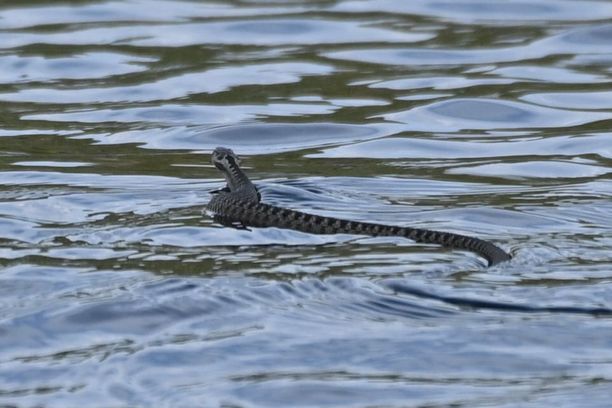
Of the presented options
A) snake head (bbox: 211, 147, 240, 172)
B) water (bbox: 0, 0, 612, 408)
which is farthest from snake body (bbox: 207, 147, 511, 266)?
water (bbox: 0, 0, 612, 408)

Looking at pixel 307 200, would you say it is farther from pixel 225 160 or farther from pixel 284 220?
pixel 284 220

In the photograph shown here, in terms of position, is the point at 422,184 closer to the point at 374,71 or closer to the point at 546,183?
the point at 546,183

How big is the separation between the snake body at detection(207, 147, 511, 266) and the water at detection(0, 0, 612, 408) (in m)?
0.17

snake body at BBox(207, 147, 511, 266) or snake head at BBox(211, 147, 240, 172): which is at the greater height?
snake head at BBox(211, 147, 240, 172)

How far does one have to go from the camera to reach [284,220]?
11969 mm

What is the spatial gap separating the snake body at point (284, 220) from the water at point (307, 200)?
172mm

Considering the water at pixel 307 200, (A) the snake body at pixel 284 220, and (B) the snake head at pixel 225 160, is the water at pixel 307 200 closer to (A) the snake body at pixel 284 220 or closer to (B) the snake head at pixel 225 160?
(A) the snake body at pixel 284 220

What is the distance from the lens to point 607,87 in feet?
61.9

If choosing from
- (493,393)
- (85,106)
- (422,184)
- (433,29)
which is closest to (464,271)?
(493,393)

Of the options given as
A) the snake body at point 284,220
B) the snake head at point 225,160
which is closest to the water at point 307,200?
the snake body at point 284,220

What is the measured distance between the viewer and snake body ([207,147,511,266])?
11.0 metres

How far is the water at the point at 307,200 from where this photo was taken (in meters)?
8.64

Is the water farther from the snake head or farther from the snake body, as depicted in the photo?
the snake head

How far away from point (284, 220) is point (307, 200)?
1.18m
